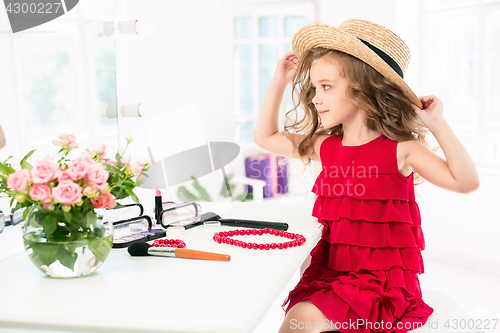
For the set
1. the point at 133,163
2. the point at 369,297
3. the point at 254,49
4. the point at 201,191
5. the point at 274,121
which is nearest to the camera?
the point at 133,163

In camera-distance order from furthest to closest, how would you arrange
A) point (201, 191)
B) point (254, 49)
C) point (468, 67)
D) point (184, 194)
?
point (254, 49) → point (468, 67) → point (201, 191) → point (184, 194)

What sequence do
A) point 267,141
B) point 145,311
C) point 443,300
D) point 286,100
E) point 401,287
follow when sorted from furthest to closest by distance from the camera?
point 286,100 → point 267,141 → point 443,300 → point 401,287 → point 145,311

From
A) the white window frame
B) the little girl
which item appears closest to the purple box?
the white window frame

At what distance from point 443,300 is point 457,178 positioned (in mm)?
348

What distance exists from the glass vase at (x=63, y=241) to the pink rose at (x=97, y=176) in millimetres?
54

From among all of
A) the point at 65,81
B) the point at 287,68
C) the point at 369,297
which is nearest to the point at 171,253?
the point at 369,297

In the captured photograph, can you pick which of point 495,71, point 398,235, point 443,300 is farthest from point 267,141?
point 495,71

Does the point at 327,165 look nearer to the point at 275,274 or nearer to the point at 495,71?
the point at 275,274

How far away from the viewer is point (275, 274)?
823mm

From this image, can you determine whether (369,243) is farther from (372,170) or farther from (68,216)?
(68,216)

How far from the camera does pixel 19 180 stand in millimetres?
736

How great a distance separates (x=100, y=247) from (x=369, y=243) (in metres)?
0.70

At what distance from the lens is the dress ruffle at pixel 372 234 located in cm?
121

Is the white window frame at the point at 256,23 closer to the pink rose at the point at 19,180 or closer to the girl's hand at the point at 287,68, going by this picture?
the girl's hand at the point at 287,68
